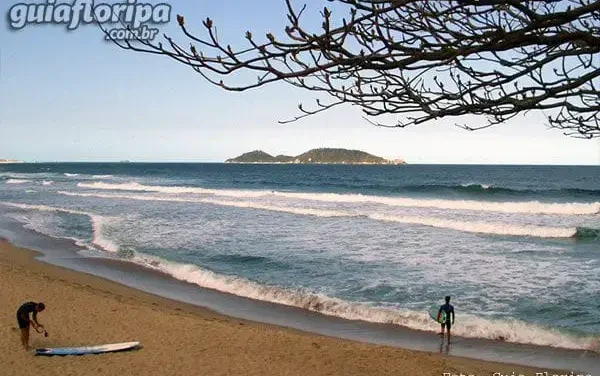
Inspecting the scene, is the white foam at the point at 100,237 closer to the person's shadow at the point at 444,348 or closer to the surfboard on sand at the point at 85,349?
the surfboard on sand at the point at 85,349

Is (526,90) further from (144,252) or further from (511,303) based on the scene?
(144,252)

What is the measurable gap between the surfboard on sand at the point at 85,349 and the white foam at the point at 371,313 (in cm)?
455

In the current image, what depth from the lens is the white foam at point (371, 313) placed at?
10133 millimetres

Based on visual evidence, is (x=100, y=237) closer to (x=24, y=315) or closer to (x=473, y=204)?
(x=24, y=315)

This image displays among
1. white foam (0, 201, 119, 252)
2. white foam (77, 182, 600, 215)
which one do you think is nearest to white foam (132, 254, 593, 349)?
white foam (0, 201, 119, 252)

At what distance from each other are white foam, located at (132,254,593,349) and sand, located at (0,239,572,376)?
152 centimetres

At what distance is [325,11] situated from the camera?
234 centimetres

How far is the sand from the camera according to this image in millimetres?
8000

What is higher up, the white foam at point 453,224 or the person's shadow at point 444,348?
the white foam at point 453,224

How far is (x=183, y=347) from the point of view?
349 inches

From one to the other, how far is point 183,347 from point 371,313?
13.5 ft

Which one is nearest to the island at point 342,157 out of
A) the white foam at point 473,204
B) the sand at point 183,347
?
the white foam at point 473,204

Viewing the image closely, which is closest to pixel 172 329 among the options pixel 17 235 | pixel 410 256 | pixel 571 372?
pixel 571 372

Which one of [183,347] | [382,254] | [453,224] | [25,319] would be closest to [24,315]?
[25,319]
